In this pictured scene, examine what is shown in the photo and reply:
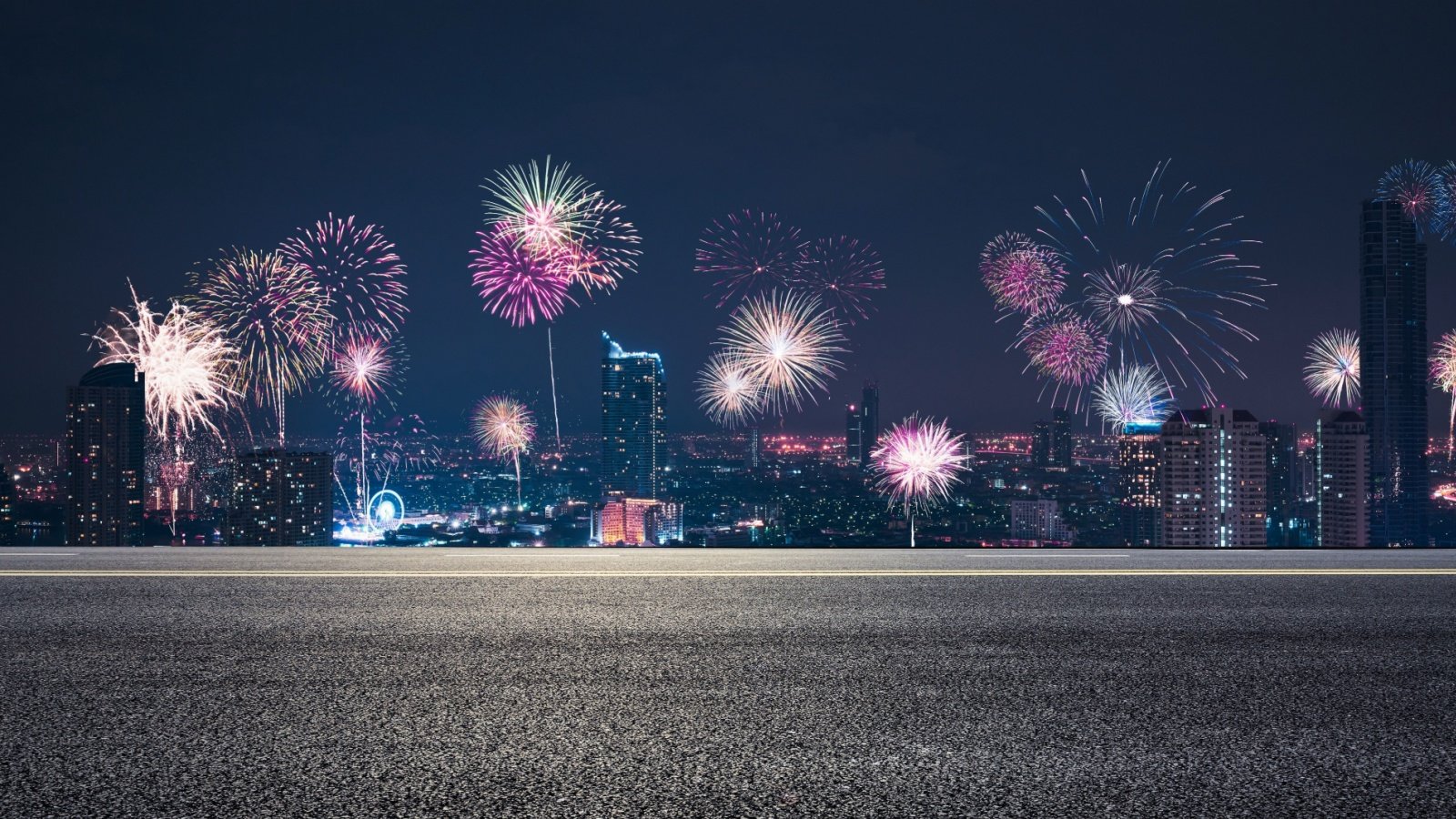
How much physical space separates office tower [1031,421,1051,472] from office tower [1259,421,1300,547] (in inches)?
1204

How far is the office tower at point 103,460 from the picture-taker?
3332 inches

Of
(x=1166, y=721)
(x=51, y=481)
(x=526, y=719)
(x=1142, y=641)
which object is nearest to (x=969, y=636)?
(x=1142, y=641)

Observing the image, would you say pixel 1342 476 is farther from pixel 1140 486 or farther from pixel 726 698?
pixel 726 698

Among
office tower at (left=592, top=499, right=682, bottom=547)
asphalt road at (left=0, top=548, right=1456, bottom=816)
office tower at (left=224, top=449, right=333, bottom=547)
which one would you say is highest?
asphalt road at (left=0, top=548, right=1456, bottom=816)

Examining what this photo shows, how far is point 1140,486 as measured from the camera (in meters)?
109

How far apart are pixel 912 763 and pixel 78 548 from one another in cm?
1314

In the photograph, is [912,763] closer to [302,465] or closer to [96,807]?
[96,807]

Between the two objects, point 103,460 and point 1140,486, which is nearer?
point 103,460

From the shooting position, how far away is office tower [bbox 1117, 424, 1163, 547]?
10385cm

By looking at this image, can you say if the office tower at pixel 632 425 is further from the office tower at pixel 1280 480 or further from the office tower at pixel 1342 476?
the office tower at pixel 1342 476

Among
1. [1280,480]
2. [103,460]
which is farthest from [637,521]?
[1280,480]

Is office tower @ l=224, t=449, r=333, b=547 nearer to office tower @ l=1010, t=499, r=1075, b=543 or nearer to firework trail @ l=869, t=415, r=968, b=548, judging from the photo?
firework trail @ l=869, t=415, r=968, b=548

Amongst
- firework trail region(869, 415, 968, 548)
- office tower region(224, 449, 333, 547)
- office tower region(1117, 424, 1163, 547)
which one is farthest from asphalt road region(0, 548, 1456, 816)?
office tower region(1117, 424, 1163, 547)

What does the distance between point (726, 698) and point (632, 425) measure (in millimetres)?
137802
